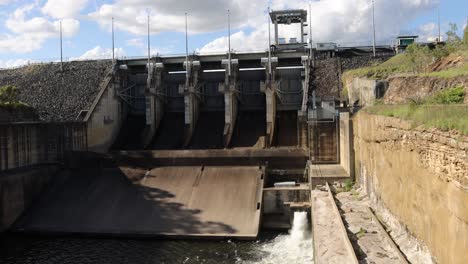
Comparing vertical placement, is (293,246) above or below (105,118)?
below

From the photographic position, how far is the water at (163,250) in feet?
60.2

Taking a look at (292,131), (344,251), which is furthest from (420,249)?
(292,131)

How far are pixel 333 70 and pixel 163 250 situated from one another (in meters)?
19.6

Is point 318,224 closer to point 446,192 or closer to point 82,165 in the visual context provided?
point 446,192

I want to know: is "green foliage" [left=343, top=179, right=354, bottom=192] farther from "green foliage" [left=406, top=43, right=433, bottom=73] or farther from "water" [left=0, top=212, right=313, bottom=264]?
"green foliage" [left=406, top=43, right=433, bottom=73]

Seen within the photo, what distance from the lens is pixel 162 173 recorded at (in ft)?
86.5

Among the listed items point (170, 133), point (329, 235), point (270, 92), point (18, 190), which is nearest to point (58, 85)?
point (170, 133)

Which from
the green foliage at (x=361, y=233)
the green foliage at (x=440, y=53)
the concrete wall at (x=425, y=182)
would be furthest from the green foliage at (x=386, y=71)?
the green foliage at (x=361, y=233)

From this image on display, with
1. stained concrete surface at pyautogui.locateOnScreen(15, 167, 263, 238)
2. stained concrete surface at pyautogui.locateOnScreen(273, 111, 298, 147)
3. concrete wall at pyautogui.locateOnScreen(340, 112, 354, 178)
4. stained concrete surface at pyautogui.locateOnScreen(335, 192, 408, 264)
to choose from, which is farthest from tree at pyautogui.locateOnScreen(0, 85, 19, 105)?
stained concrete surface at pyautogui.locateOnScreen(335, 192, 408, 264)

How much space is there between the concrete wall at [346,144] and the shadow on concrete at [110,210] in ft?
20.8

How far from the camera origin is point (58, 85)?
117ft

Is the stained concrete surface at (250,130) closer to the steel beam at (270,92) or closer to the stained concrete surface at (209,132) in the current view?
the steel beam at (270,92)

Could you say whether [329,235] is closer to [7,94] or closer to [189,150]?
[189,150]

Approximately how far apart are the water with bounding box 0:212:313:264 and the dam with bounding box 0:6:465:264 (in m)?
0.08
